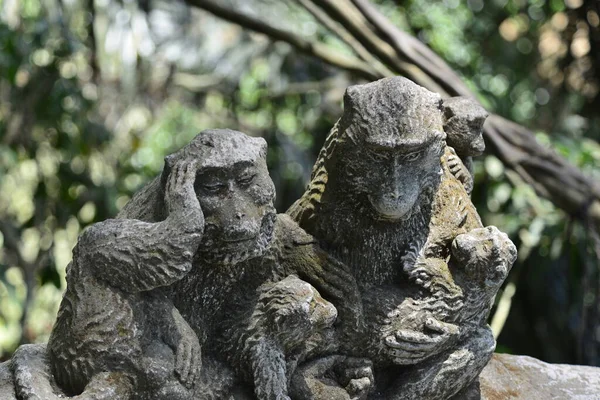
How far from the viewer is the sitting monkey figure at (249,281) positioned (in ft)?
4.79

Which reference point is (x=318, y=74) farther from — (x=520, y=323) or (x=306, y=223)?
(x=306, y=223)

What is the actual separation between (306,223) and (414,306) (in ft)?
0.82

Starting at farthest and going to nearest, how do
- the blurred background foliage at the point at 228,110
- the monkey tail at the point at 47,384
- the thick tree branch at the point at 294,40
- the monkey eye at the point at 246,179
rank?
the blurred background foliage at the point at 228,110, the thick tree branch at the point at 294,40, the monkey eye at the point at 246,179, the monkey tail at the point at 47,384

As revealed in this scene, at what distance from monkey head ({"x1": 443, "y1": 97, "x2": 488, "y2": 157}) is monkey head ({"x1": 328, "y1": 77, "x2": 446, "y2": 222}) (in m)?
0.17

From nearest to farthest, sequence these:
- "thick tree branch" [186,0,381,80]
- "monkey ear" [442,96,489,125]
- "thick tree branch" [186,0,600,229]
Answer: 1. "monkey ear" [442,96,489,125]
2. "thick tree branch" [186,0,600,229]
3. "thick tree branch" [186,0,381,80]

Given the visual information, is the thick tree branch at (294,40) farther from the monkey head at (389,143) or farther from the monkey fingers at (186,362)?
the monkey fingers at (186,362)

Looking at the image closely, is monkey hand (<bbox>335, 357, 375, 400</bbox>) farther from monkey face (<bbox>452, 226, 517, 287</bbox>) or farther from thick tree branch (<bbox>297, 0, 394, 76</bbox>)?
thick tree branch (<bbox>297, 0, 394, 76</bbox>)

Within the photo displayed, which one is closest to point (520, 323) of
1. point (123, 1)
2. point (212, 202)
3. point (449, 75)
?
point (449, 75)

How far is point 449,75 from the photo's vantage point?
273 centimetres

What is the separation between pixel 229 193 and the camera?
4.80 ft

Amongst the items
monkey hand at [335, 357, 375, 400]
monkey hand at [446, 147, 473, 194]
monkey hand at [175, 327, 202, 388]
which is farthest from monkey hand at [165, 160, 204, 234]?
monkey hand at [446, 147, 473, 194]

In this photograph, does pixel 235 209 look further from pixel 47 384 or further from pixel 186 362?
pixel 47 384

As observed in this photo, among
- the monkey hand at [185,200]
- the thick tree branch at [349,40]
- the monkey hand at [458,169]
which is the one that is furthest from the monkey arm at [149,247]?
the thick tree branch at [349,40]

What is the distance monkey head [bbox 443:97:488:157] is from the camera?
1.77 metres
